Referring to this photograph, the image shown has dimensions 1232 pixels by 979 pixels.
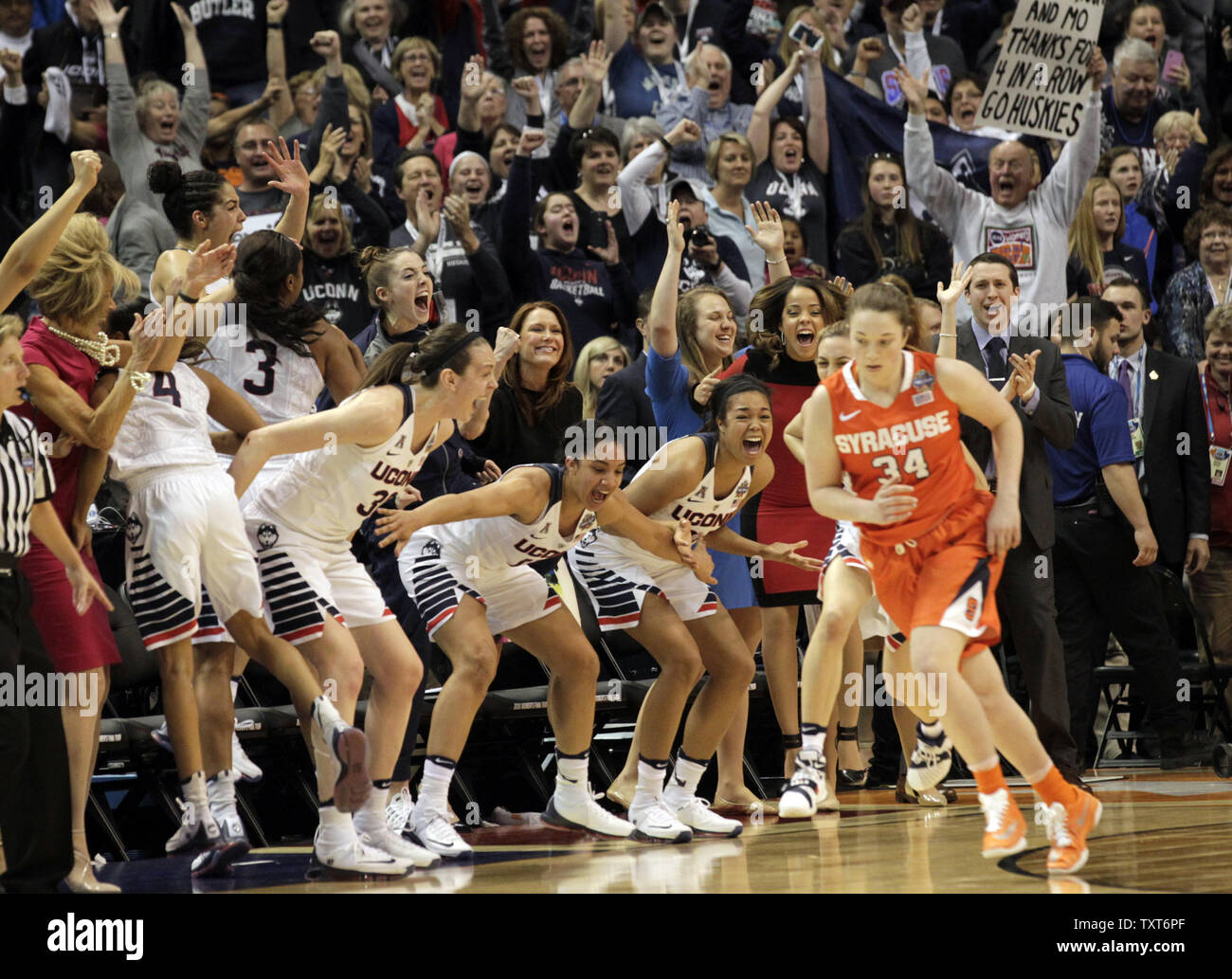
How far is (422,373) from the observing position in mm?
5465

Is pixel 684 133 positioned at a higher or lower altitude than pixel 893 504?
higher

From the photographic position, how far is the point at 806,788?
551cm

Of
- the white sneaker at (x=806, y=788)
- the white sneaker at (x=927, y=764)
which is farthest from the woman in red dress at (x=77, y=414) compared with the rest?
the white sneaker at (x=927, y=764)

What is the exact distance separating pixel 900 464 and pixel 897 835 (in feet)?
5.69

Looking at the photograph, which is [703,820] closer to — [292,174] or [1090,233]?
[292,174]

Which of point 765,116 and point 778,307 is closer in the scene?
point 778,307

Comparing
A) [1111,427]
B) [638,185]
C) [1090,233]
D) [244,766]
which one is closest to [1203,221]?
[1090,233]

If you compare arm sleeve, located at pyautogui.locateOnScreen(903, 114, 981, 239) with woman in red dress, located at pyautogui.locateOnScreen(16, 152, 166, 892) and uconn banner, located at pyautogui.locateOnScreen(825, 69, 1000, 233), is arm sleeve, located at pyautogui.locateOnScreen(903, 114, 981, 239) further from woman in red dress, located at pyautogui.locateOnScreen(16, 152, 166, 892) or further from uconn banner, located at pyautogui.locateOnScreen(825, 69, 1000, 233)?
woman in red dress, located at pyautogui.locateOnScreen(16, 152, 166, 892)

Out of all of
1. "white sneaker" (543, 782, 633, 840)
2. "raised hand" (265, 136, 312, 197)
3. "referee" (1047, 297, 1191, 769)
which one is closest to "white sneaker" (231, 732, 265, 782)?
"white sneaker" (543, 782, 633, 840)

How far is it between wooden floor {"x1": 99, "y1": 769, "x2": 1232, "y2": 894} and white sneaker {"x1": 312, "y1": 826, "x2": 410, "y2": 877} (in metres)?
0.07

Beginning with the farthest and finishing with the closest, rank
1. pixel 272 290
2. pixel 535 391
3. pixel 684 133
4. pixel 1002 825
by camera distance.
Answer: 1. pixel 684 133
2. pixel 535 391
3. pixel 272 290
4. pixel 1002 825

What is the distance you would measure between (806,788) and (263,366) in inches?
102

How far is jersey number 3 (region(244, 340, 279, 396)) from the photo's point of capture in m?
6.07

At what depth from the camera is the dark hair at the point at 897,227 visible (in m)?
9.05
